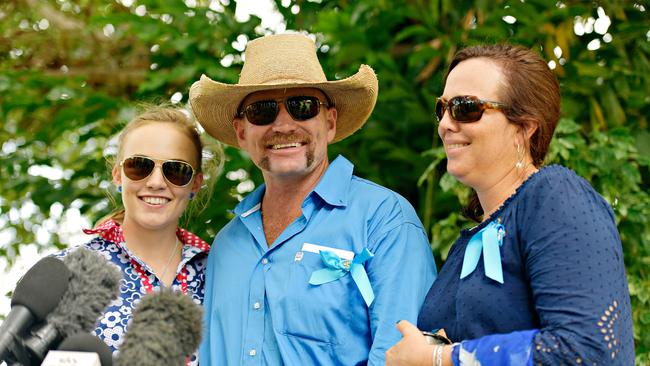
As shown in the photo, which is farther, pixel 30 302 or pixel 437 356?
pixel 437 356

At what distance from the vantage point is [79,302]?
57.3 inches

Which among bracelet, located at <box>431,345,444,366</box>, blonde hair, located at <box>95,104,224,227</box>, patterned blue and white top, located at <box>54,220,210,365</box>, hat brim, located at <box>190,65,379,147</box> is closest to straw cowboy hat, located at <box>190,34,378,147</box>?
hat brim, located at <box>190,65,379,147</box>

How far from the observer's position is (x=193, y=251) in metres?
2.81

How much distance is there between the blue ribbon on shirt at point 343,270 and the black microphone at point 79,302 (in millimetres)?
978

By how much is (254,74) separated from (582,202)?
1.42 metres

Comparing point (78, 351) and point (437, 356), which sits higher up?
point (78, 351)

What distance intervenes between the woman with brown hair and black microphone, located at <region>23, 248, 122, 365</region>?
78cm

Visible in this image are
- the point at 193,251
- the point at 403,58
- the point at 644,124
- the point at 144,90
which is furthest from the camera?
the point at 403,58

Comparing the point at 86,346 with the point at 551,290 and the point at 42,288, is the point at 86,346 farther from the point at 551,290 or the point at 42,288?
the point at 551,290

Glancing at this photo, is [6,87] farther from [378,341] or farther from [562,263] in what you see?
[562,263]

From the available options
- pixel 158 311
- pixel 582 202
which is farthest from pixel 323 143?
pixel 158 311

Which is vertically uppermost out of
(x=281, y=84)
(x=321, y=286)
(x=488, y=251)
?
(x=281, y=84)

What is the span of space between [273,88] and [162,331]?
156 cm

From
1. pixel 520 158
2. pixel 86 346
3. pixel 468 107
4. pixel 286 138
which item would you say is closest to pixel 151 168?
pixel 286 138
